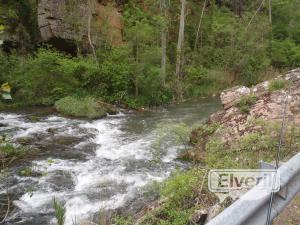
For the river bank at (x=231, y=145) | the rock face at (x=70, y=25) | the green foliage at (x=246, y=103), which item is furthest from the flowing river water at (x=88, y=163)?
the rock face at (x=70, y=25)

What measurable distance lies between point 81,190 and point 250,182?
4570mm

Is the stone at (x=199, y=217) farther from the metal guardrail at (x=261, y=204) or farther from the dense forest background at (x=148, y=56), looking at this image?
the dense forest background at (x=148, y=56)

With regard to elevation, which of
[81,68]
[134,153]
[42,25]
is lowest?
[134,153]

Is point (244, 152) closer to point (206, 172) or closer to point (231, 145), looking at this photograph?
point (231, 145)

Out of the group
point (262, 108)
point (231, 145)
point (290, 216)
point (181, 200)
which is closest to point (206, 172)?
point (181, 200)

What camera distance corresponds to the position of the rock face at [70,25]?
17.0 metres

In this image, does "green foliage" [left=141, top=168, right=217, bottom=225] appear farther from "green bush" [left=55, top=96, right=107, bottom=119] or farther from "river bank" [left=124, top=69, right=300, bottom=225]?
"green bush" [left=55, top=96, right=107, bottom=119]

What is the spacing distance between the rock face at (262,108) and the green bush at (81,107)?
18.1ft

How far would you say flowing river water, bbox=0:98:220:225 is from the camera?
5.93 metres

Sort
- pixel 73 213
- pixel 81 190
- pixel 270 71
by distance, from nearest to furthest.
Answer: pixel 73 213, pixel 81 190, pixel 270 71

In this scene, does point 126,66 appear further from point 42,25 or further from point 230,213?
point 230,213

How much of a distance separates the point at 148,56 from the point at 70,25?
185 inches

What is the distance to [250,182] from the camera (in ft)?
8.68

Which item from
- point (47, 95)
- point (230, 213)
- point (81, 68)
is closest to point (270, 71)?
point (81, 68)
